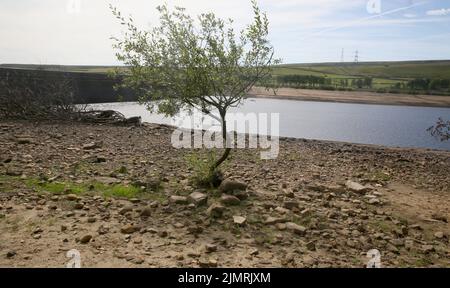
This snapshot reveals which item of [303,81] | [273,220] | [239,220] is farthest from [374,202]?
[303,81]

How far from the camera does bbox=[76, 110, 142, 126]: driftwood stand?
18750mm

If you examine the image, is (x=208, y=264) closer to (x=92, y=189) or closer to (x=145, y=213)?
(x=145, y=213)

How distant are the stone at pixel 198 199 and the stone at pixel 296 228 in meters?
1.85

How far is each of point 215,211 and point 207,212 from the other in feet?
0.54

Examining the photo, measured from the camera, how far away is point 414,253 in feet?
19.5

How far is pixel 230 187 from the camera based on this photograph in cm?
822

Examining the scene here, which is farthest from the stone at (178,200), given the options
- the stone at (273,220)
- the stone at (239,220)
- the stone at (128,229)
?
the stone at (273,220)

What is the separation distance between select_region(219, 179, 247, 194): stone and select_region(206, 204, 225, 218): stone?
1.14 meters

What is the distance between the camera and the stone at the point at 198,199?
7.42 metres

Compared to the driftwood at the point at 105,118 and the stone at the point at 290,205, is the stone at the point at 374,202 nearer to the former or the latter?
the stone at the point at 290,205

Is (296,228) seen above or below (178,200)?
below

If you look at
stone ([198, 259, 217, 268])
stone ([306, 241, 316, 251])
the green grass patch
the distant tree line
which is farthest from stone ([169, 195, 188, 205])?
the distant tree line

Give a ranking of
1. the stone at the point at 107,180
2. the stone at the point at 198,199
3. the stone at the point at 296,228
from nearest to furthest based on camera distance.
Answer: the stone at the point at 296,228 → the stone at the point at 198,199 → the stone at the point at 107,180

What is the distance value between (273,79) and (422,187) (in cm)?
528
